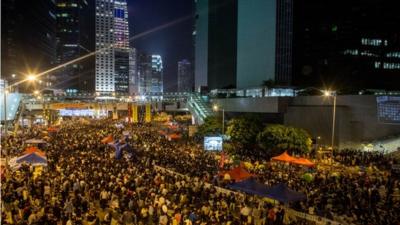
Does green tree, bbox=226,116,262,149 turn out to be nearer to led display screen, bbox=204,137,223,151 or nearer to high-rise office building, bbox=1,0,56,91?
led display screen, bbox=204,137,223,151

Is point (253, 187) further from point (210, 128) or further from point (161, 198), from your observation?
point (210, 128)

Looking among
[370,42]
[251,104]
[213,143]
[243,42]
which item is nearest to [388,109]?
[213,143]

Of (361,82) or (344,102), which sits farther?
(361,82)

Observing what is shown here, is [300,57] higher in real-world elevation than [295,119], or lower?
higher

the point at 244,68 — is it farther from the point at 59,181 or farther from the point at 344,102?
the point at 59,181

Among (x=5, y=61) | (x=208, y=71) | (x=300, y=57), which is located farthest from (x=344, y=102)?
(x=5, y=61)

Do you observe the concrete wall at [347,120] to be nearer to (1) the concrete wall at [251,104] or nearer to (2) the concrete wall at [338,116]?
(2) the concrete wall at [338,116]

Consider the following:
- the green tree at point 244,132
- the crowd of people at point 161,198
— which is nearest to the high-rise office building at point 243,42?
the green tree at point 244,132
